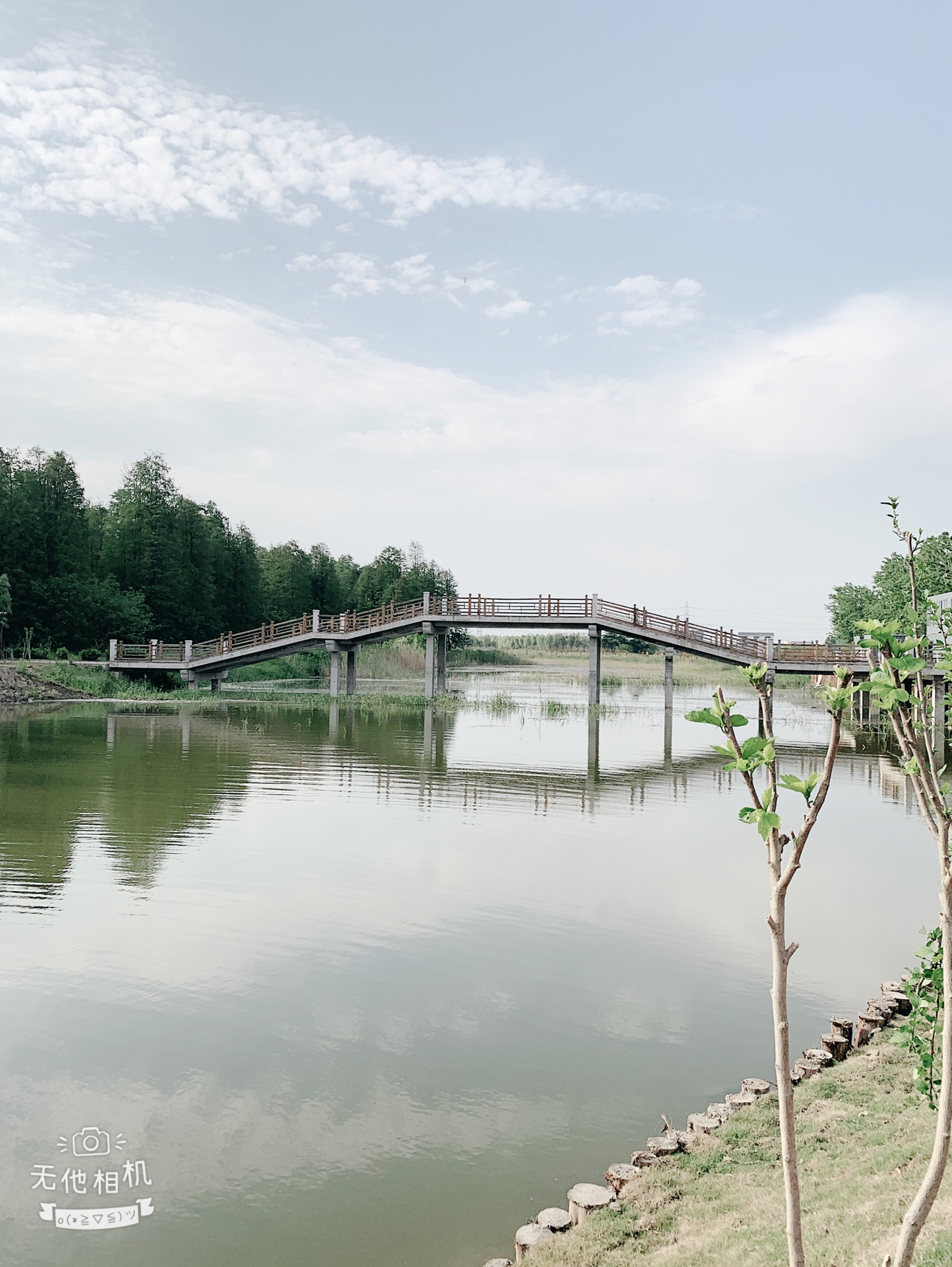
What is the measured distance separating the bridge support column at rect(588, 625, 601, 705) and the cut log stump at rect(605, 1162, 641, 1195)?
29.9 metres

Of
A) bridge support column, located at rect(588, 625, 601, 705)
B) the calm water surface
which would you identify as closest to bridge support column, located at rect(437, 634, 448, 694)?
bridge support column, located at rect(588, 625, 601, 705)

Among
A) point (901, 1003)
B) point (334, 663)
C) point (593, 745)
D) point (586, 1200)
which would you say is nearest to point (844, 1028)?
point (901, 1003)

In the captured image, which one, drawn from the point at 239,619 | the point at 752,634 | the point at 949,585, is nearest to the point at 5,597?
the point at 239,619

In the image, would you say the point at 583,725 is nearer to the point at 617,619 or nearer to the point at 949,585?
the point at 617,619

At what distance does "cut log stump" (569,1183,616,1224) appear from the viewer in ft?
13.4

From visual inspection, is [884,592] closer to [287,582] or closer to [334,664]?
[334,664]

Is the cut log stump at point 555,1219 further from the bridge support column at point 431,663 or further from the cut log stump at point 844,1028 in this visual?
the bridge support column at point 431,663

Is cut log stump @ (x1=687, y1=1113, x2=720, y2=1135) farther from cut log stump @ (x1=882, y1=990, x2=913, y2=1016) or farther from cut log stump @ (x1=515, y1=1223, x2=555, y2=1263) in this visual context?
cut log stump @ (x1=882, y1=990, x2=913, y2=1016)

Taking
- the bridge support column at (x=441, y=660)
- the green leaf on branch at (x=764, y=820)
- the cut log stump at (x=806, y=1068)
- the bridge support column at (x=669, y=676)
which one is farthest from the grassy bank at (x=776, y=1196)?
the bridge support column at (x=441, y=660)

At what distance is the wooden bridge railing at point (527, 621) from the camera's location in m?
32.6

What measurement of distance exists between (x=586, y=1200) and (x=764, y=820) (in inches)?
111

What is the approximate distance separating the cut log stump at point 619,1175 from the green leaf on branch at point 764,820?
2767mm

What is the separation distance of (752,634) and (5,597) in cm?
3046

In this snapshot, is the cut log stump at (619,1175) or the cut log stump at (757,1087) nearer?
the cut log stump at (619,1175)
